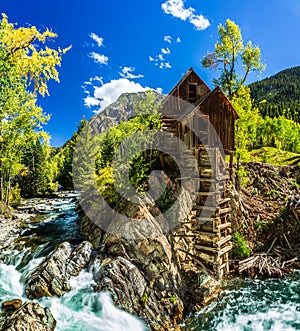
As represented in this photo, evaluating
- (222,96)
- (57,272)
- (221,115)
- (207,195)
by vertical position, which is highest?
(222,96)

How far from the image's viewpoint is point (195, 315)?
492 inches

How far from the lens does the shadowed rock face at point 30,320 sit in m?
8.75

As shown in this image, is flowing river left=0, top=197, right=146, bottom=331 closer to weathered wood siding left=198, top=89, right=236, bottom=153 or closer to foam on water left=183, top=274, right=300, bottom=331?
foam on water left=183, top=274, right=300, bottom=331

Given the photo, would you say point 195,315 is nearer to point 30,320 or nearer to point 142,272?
point 142,272

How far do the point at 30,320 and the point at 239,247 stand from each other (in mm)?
14261

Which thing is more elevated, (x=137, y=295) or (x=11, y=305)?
(x=11, y=305)

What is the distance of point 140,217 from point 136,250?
6.03 feet

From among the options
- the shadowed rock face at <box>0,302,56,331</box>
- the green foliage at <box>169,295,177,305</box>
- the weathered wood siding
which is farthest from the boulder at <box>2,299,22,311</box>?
the weathered wood siding

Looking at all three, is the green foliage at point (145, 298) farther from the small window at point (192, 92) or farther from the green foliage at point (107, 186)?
the small window at point (192, 92)

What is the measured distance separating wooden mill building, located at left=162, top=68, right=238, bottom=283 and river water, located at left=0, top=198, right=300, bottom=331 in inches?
84.6

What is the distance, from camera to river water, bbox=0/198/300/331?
11062 mm

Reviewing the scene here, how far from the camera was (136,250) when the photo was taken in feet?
44.1

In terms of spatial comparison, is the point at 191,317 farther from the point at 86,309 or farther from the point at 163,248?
the point at 86,309

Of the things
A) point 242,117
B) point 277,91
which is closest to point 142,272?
point 242,117
